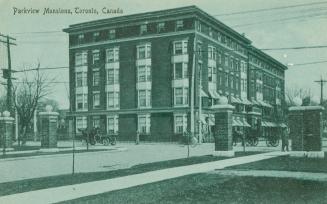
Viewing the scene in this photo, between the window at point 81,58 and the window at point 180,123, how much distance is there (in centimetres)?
1414

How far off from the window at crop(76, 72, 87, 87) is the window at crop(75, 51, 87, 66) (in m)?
1.17

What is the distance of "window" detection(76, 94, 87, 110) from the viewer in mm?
55062

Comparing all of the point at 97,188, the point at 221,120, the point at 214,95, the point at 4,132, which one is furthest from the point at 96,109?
the point at 97,188

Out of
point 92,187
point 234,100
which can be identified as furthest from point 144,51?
point 92,187

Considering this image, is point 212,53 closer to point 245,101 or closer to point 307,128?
point 245,101

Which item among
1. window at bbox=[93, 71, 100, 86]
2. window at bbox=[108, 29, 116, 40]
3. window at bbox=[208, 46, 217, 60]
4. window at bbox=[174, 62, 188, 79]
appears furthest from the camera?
window at bbox=[93, 71, 100, 86]

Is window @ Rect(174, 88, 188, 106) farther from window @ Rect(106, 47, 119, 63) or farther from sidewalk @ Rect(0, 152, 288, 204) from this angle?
sidewalk @ Rect(0, 152, 288, 204)

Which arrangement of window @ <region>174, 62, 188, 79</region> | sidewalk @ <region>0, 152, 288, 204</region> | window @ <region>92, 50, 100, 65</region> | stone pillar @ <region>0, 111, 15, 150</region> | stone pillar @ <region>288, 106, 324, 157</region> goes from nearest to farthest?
sidewalk @ <region>0, 152, 288, 204</region> < stone pillar @ <region>288, 106, 324, 157</region> < stone pillar @ <region>0, 111, 15, 150</region> < window @ <region>174, 62, 188, 79</region> < window @ <region>92, 50, 100, 65</region>

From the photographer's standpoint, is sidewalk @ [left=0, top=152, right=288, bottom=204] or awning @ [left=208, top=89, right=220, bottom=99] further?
awning @ [left=208, top=89, right=220, bottom=99]

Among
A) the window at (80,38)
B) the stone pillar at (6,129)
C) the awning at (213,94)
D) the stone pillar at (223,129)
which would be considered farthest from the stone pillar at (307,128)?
the window at (80,38)

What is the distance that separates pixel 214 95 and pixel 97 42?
570 inches

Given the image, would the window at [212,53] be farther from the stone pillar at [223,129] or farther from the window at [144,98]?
the stone pillar at [223,129]

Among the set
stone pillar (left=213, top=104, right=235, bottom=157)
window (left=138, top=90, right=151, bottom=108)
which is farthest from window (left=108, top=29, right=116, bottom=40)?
stone pillar (left=213, top=104, right=235, bottom=157)

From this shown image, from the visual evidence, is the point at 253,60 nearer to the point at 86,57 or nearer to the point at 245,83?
the point at 245,83
